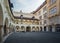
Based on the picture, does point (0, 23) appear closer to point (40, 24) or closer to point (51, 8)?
Result: point (51, 8)

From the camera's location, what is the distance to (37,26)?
4656 cm

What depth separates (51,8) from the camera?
1202 inches

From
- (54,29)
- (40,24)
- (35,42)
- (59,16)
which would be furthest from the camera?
(40,24)

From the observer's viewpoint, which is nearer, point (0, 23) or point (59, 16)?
point (0, 23)

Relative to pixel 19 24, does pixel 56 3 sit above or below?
above

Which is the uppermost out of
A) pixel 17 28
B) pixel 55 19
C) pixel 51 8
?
pixel 51 8

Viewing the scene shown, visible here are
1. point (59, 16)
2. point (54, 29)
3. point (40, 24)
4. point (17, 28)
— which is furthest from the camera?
point (40, 24)

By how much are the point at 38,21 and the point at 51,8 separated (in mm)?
19378

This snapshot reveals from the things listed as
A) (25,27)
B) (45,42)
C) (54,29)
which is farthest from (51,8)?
(45,42)

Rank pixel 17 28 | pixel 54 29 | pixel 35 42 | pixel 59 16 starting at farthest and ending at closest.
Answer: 1. pixel 17 28
2. pixel 54 29
3. pixel 59 16
4. pixel 35 42

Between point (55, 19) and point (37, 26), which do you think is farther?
point (37, 26)

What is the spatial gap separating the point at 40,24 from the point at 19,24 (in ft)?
28.1

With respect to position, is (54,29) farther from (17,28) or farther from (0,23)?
(0,23)

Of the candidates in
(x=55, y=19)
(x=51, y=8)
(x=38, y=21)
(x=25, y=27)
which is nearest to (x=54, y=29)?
(x=55, y=19)
